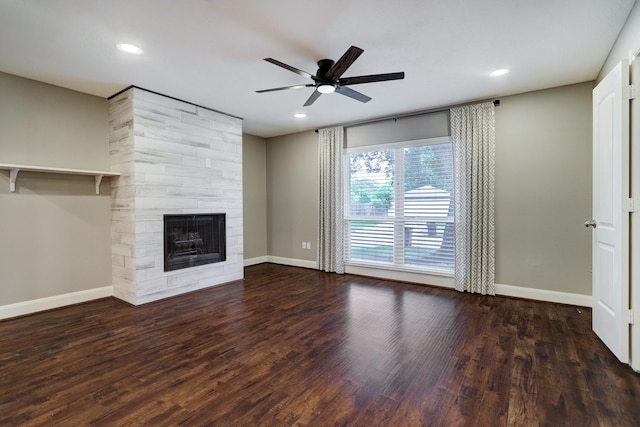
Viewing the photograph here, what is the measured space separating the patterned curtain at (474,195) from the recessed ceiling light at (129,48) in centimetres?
396

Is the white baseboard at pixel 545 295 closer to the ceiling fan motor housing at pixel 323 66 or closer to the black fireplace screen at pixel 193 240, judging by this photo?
the ceiling fan motor housing at pixel 323 66

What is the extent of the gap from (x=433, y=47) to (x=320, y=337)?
2947 mm

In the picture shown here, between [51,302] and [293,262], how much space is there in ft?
12.2

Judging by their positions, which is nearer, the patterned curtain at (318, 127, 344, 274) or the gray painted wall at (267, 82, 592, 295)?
the gray painted wall at (267, 82, 592, 295)

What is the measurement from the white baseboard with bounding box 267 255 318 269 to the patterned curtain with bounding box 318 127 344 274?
31 centimetres

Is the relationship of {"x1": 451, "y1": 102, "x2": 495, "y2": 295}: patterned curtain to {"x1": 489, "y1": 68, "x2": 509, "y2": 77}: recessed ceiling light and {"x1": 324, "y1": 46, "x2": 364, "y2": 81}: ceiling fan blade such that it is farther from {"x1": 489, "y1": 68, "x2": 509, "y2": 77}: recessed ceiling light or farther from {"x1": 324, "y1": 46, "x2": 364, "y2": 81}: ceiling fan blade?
{"x1": 324, "y1": 46, "x2": 364, "y2": 81}: ceiling fan blade

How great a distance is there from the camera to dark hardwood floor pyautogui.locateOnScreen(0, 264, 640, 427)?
5.81ft

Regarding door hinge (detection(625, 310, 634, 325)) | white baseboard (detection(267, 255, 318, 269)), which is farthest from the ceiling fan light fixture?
white baseboard (detection(267, 255, 318, 269))

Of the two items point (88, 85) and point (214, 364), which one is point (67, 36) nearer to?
point (88, 85)

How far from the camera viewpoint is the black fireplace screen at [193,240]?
4.08 meters

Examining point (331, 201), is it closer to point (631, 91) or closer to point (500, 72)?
point (500, 72)

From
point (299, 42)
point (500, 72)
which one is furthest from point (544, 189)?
point (299, 42)

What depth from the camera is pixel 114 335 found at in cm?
286

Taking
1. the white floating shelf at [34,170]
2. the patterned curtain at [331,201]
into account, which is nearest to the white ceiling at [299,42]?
the white floating shelf at [34,170]
